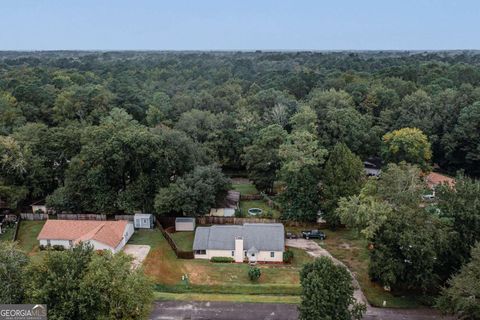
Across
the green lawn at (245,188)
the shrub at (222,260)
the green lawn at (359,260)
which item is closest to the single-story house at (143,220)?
the shrub at (222,260)

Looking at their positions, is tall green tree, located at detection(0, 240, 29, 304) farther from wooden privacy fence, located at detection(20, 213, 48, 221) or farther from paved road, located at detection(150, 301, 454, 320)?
wooden privacy fence, located at detection(20, 213, 48, 221)

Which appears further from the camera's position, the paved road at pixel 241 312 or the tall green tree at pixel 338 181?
the tall green tree at pixel 338 181

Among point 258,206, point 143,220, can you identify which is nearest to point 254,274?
point 143,220

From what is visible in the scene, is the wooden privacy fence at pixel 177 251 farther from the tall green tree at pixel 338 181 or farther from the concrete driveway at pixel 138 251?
the tall green tree at pixel 338 181

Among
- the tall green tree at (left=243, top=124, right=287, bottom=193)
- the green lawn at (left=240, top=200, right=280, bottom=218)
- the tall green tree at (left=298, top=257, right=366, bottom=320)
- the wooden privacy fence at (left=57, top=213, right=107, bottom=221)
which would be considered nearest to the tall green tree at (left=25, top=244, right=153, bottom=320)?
the tall green tree at (left=298, top=257, right=366, bottom=320)

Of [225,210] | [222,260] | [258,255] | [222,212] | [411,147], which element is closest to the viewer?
[222,260]

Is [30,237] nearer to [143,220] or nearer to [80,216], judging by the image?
[80,216]
